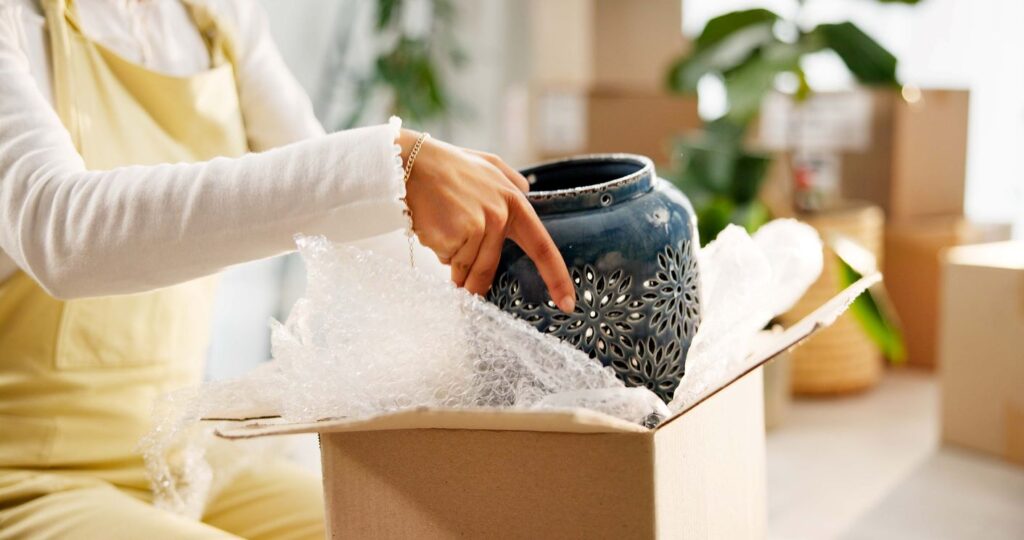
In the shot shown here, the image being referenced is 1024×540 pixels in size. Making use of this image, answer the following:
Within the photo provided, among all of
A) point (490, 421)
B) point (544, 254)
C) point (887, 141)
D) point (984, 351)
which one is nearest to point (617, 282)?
point (544, 254)

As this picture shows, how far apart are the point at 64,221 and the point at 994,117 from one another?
9.58 feet

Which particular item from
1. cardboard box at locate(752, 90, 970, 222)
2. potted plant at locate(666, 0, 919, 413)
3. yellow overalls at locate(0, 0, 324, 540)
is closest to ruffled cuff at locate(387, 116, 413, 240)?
yellow overalls at locate(0, 0, 324, 540)

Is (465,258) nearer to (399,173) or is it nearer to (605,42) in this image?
(399,173)

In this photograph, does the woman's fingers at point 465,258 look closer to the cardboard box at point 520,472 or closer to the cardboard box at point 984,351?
the cardboard box at point 520,472

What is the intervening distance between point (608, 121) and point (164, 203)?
8.22 feet

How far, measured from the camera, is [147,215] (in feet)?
2.15

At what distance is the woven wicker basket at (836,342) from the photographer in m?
2.52

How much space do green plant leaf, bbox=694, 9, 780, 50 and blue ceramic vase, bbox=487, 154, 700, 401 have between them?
203 centimetres

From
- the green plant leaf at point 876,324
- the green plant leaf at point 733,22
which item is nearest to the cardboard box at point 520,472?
the green plant leaf at point 876,324

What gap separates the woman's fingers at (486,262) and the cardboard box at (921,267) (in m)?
2.43

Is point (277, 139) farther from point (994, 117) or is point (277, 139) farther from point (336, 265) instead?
point (994, 117)

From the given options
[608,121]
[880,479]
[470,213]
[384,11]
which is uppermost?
[384,11]

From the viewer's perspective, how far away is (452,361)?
2.05 feet

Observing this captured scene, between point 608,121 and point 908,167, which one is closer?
point 908,167
